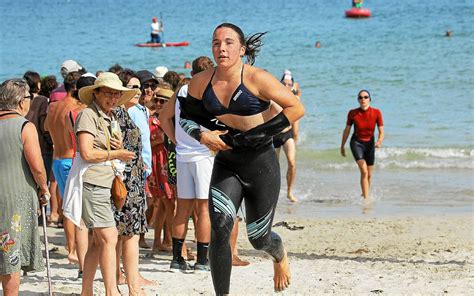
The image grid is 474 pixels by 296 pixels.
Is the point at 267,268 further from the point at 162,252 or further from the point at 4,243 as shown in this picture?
the point at 4,243

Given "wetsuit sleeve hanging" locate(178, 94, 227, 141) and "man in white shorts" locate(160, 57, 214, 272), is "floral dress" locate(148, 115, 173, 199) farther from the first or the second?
"wetsuit sleeve hanging" locate(178, 94, 227, 141)

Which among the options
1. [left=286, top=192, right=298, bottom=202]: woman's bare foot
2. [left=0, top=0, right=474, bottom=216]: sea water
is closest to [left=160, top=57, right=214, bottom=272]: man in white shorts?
[left=0, top=0, right=474, bottom=216]: sea water

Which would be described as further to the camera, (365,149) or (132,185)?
(365,149)

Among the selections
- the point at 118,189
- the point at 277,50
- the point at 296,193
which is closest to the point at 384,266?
the point at 118,189

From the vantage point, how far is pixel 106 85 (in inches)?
288

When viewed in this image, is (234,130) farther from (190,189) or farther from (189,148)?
(190,189)

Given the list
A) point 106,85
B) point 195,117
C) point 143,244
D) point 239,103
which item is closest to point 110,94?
point 106,85

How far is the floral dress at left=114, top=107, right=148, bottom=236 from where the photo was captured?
25.0 feet

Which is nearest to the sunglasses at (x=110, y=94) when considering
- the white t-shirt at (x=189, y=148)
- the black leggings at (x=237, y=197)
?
the black leggings at (x=237, y=197)

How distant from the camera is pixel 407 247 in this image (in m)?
10.9

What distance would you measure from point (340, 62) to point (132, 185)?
100ft

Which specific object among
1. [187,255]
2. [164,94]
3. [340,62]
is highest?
[164,94]

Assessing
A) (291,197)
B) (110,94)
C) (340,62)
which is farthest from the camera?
(340,62)

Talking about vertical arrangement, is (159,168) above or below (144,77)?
below
